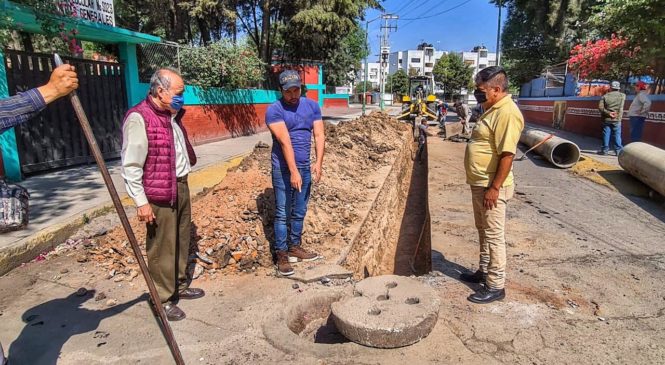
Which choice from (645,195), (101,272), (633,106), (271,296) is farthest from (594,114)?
(101,272)

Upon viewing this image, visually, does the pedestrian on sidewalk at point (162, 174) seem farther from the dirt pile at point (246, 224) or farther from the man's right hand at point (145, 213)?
the dirt pile at point (246, 224)

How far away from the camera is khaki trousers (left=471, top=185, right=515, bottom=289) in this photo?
331cm

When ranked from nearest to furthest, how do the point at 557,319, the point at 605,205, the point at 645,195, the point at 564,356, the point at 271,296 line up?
1. the point at 564,356
2. the point at 557,319
3. the point at 271,296
4. the point at 605,205
5. the point at 645,195

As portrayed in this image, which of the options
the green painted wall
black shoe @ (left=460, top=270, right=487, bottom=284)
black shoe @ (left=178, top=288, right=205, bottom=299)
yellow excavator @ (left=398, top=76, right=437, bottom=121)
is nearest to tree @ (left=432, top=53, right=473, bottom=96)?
yellow excavator @ (left=398, top=76, right=437, bottom=121)

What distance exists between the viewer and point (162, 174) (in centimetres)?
297

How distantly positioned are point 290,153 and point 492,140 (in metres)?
1.72

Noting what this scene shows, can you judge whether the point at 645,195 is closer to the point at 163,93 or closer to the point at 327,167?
the point at 327,167

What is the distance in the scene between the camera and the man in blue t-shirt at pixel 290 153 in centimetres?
370

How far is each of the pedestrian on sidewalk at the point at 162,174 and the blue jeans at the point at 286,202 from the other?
34.9 inches

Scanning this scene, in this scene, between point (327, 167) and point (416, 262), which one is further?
point (327, 167)

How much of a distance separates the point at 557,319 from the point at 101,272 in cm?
415

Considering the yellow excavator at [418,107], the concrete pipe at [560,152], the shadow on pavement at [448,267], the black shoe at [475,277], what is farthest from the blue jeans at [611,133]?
the black shoe at [475,277]

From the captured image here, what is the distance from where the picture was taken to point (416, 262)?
658cm

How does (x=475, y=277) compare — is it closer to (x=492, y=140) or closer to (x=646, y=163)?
(x=492, y=140)
